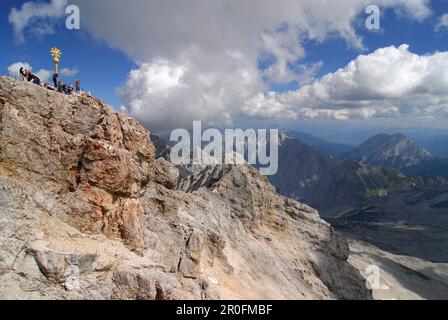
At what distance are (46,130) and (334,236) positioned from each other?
6623 centimetres

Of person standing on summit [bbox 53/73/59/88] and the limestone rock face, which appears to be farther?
person standing on summit [bbox 53/73/59/88]

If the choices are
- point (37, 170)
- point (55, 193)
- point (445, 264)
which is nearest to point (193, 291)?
point (55, 193)

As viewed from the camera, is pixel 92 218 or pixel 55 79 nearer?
pixel 92 218

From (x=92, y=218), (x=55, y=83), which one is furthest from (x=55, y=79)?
(x=92, y=218)

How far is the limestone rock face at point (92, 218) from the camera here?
90.7ft

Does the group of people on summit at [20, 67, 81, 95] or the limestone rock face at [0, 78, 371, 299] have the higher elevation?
the group of people on summit at [20, 67, 81, 95]

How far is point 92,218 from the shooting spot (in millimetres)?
34000

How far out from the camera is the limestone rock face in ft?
90.7

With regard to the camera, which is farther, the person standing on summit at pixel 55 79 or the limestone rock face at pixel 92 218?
the person standing on summit at pixel 55 79

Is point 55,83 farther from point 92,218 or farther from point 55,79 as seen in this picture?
point 92,218

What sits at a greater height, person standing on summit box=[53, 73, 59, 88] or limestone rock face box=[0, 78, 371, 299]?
person standing on summit box=[53, 73, 59, 88]

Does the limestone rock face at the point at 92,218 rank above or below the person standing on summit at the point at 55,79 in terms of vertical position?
below

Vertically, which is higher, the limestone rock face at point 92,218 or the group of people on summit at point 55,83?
the group of people on summit at point 55,83
